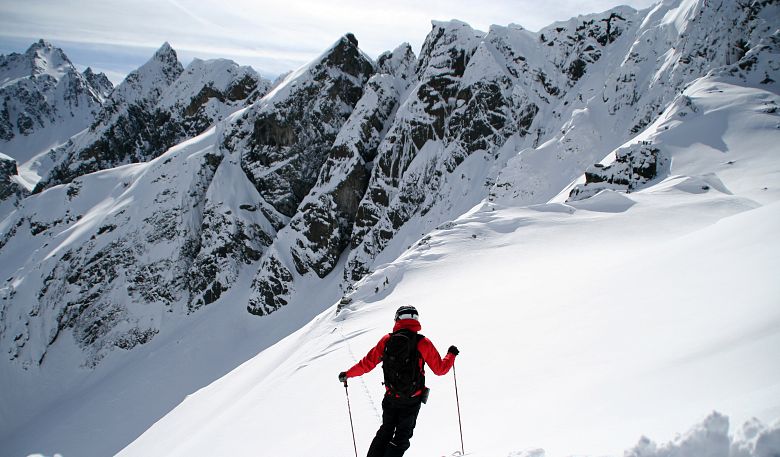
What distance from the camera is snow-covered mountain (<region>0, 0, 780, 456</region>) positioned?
6504 millimetres

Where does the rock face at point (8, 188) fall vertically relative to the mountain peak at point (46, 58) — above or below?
below

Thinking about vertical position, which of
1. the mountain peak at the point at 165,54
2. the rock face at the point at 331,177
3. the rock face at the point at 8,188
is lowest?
the rock face at the point at 8,188

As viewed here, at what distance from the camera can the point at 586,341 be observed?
711cm

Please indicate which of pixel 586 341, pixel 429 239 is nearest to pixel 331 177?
pixel 429 239

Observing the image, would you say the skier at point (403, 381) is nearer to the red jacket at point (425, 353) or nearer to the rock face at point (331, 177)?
the red jacket at point (425, 353)

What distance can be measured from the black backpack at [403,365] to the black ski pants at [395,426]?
143 mm

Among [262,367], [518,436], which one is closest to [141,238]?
[262,367]

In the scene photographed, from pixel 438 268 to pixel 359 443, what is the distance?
45.8 feet

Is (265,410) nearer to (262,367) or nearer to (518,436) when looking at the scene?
(518,436)

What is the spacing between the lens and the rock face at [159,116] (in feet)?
299

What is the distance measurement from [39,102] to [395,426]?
214 metres

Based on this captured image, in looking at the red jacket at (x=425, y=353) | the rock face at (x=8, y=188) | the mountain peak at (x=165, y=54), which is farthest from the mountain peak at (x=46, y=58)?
the red jacket at (x=425, y=353)

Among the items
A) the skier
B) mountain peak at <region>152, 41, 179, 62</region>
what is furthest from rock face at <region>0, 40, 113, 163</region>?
the skier

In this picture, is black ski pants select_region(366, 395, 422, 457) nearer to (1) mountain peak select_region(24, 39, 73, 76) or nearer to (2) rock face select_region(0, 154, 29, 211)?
(2) rock face select_region(0, 154, 29, 211)
